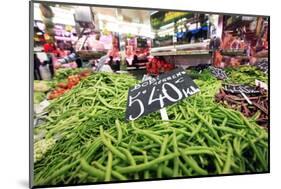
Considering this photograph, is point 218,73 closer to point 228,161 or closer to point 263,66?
point 263,66

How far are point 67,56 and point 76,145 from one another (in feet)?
1.52

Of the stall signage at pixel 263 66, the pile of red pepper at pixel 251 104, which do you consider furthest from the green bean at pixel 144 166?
the stall signage at pixel 263 66

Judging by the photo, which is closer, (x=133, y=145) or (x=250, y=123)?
(x=133, y=145)

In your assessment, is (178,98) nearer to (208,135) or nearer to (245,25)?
(208,135)

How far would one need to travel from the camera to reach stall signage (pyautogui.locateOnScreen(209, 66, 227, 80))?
93.0 inches

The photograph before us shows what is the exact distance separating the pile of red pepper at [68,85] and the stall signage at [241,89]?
0.82 meters

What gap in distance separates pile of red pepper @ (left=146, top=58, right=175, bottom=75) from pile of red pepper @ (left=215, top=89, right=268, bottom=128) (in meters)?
0.34

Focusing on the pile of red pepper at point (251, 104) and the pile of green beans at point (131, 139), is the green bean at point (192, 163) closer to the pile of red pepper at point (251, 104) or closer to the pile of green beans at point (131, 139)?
the pile of green beans at point (131, 139)

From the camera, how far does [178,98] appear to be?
2.28 m

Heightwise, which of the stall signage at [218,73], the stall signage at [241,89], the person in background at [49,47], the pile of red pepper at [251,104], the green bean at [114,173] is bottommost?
the green bean at [114,173]

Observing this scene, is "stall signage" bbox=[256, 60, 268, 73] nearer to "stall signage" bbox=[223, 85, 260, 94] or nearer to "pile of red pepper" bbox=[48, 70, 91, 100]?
"stall signage" bbox=[223, 85, 260, 94]

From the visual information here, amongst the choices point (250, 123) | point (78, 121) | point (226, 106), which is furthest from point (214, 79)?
point (78, 121)

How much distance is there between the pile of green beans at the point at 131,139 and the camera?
2092 millimetres

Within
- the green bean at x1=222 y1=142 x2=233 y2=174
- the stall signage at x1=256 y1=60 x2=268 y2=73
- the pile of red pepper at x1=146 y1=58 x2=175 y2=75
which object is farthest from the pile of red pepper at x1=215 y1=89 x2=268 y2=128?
the pile of red pepper at x1=146 y1=58 x2=175 y2=75
